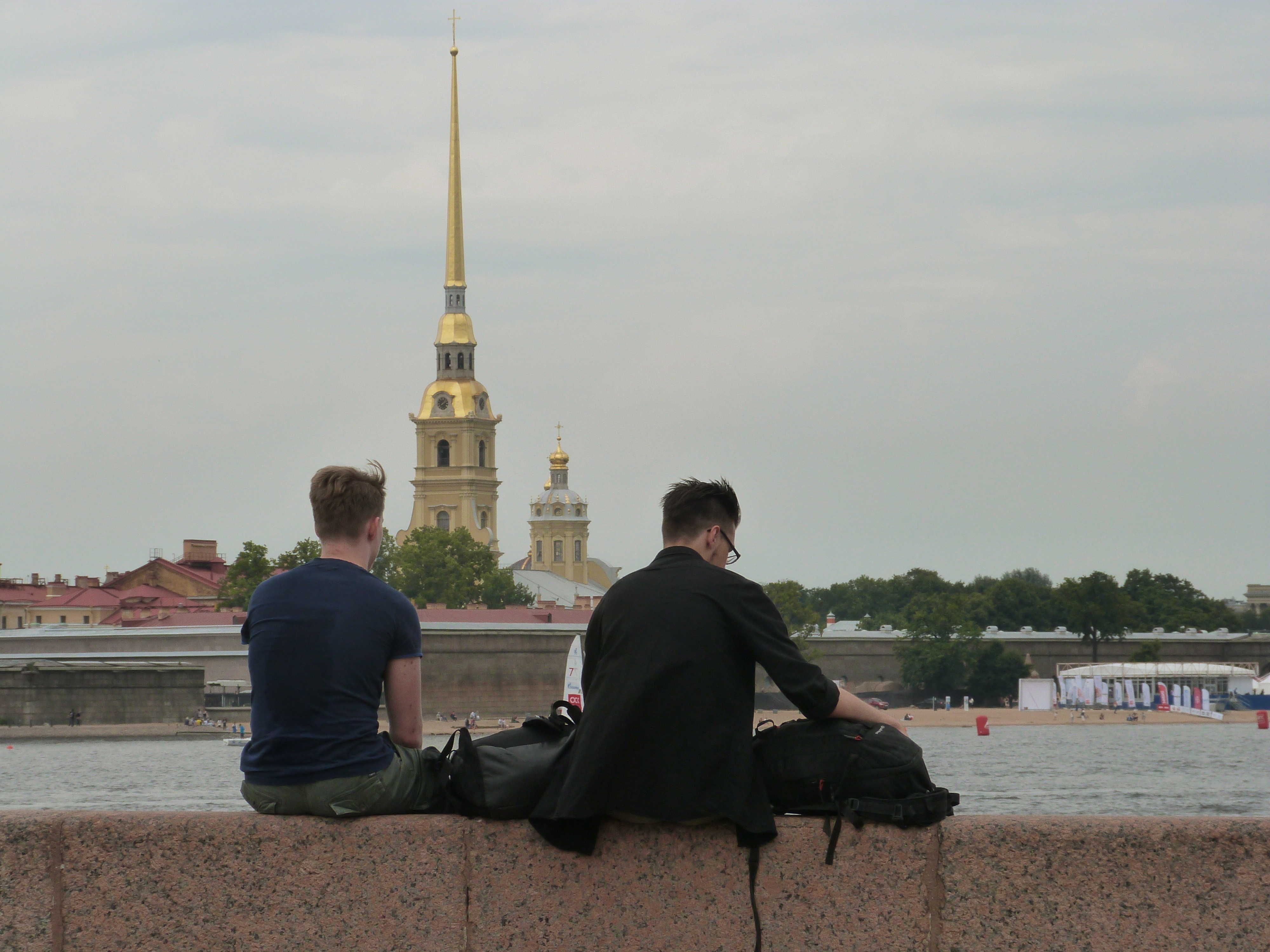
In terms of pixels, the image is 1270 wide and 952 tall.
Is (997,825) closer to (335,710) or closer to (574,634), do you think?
(335,710)

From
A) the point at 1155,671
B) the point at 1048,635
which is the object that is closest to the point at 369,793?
the point at 1155,671

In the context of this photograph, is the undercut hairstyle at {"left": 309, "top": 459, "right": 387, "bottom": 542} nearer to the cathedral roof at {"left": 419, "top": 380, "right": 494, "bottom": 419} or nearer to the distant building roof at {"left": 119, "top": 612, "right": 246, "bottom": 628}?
the distant building roof at {"left": 119, "top": 612, "right": 246, "bottom": 628}

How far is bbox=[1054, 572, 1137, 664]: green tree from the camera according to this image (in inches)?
3457

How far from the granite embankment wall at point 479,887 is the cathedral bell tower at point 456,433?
404 feet

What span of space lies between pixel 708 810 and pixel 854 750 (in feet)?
1.15

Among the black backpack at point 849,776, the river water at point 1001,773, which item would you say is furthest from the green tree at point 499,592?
the black backpack at point 849,776

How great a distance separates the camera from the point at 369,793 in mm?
4152

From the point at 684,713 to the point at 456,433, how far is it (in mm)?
126430

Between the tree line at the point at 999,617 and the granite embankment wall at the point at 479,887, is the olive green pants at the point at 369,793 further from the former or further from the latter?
the tree line at the point at 999,617

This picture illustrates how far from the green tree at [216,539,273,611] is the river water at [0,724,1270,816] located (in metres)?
22.8

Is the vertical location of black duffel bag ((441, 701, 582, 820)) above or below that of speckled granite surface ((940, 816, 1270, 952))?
above

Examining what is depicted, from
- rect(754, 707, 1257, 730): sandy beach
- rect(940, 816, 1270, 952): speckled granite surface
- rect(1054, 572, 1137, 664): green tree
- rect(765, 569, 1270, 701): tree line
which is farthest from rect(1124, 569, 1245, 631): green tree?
rect(940, 816, 1270, 952): speckled granite surface

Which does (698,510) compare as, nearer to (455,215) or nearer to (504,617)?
(504,617)

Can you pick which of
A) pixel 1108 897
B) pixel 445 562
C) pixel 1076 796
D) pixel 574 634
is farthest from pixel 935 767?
pixel 445 562
